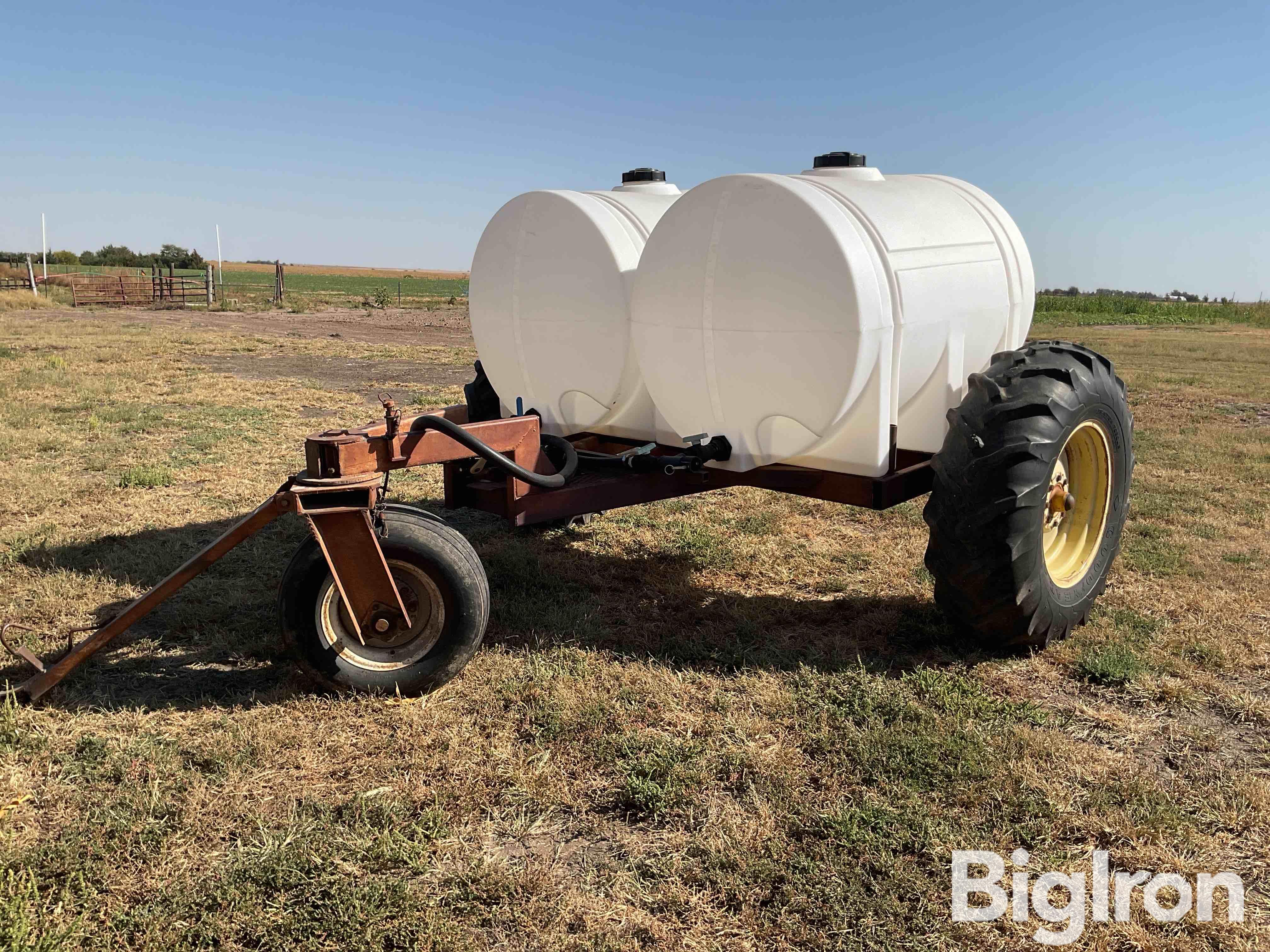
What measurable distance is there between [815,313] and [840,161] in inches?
48.7

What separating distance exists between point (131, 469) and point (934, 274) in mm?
6780

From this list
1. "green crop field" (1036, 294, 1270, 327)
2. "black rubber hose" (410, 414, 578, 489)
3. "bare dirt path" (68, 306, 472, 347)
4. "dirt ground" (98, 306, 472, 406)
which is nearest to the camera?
"black rubber hose" (410, 414, 578, 489)

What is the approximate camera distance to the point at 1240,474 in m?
8.12

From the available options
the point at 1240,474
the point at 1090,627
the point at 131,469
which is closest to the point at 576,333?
the point at 1090,627

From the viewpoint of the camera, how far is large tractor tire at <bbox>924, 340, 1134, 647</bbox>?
13.0 ft

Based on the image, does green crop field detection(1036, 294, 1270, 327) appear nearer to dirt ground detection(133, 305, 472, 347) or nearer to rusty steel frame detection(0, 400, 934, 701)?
dirt ground detection(133, 305, 472, 347)

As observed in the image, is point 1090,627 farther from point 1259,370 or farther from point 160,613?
point 1259,370

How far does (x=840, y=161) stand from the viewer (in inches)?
182

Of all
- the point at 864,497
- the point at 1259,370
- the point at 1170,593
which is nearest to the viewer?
the point at 864,497

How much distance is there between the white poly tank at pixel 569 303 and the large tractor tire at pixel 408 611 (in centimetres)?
132

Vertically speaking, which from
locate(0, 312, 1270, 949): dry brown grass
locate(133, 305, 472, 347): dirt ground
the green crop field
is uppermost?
the green crop field

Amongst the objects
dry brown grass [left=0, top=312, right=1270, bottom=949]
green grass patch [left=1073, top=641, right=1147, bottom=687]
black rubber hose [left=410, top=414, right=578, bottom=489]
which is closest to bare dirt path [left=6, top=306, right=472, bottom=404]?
dry brown grass [left=0, top=312, right=1270, bottom=949]

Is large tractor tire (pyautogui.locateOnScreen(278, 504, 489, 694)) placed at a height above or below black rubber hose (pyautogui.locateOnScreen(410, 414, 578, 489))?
below

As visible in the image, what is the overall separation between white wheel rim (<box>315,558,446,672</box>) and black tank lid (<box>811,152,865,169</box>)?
2815mm
